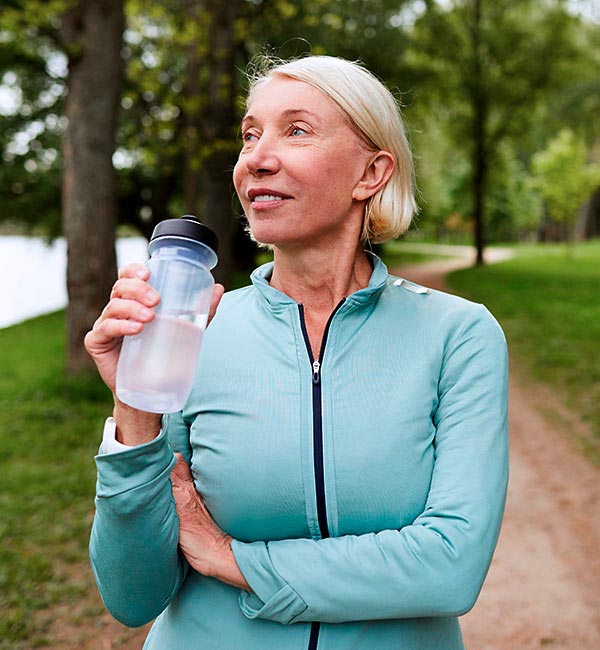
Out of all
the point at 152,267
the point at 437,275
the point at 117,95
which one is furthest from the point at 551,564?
the point at 437,275

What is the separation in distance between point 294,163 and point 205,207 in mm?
9031

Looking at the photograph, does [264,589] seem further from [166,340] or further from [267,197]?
[267,197]

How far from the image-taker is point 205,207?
10.4 metres

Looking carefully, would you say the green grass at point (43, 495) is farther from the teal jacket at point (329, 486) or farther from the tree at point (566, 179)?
the tree at point (566, 179)

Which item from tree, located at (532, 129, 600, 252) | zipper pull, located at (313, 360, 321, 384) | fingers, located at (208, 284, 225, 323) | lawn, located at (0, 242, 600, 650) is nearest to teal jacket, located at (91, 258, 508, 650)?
zipper pull, located at (313, 360, 321, 384)

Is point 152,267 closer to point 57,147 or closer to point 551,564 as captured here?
point 551,564

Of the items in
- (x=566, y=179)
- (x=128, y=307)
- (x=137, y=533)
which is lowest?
(x=566, y=179)

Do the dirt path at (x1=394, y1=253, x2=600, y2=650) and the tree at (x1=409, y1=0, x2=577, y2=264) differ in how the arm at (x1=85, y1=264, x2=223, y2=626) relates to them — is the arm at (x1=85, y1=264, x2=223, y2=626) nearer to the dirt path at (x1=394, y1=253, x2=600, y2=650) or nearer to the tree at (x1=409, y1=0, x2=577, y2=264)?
the dirt path at (x1=394, y1=253, x2=600, y2=650)

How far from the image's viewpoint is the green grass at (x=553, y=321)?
8.79 m

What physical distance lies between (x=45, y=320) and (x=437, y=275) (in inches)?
500

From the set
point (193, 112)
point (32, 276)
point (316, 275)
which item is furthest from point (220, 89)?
point (32, 276)

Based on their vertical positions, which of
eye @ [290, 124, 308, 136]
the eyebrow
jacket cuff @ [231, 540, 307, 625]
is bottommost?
jacket cuff @ [231, 540, 307, 625]

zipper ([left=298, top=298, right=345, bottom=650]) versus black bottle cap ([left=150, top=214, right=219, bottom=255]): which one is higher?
black bottle cap ([left=150, top=214, right=219, bottom=255])

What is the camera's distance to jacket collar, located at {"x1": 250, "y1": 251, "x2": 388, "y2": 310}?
162 cm
